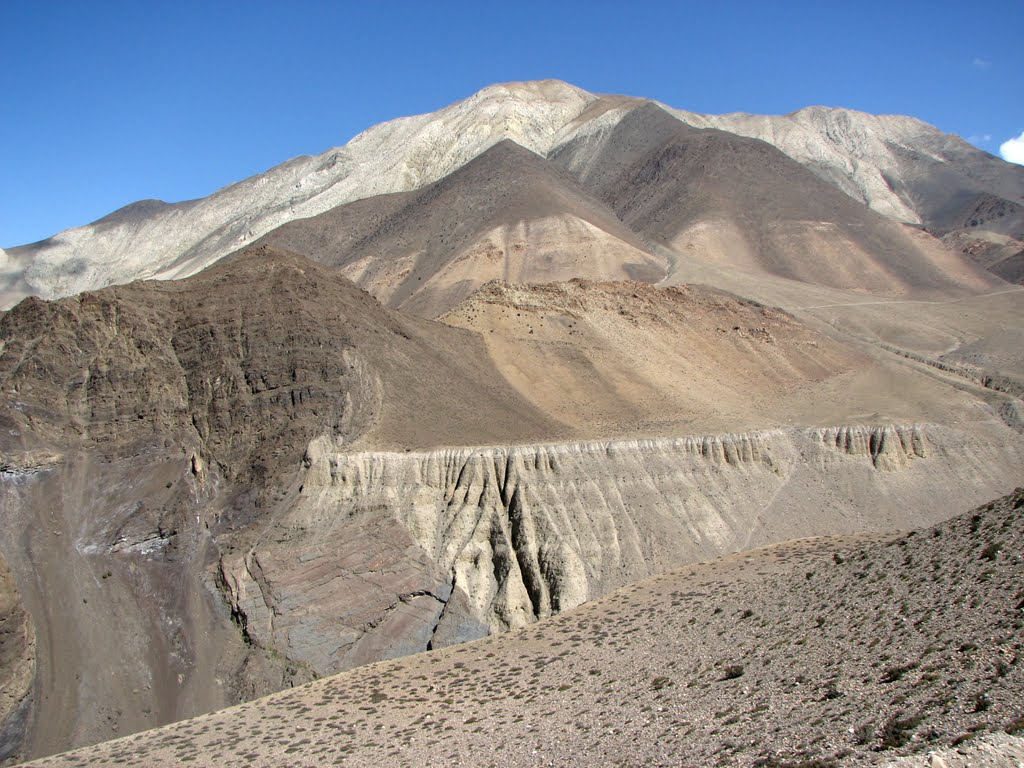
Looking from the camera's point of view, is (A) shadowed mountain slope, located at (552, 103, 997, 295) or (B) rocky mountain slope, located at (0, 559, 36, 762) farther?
(A) shadowed mountain slope, located at (552, 103, 997, 295)

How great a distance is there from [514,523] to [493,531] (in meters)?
0.84

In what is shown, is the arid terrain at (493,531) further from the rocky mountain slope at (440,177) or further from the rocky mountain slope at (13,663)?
the rocky mountain slope at (440,177)

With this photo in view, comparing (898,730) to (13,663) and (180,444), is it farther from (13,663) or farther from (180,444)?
(180,444)

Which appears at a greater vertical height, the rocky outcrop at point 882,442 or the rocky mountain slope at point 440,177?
the rocky mountain slope at point 440,177

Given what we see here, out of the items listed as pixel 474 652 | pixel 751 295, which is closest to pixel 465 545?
pixel 474 652

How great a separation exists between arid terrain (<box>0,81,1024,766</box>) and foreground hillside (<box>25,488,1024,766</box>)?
108 millimetres

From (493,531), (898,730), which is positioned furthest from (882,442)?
(898,730)

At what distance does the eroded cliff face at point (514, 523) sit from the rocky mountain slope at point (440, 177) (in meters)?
95.5

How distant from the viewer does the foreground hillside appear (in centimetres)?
1534

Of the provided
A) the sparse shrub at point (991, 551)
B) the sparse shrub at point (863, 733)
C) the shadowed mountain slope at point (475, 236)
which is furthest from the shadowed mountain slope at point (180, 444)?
the shadowed mountain slope at point (475, 236)

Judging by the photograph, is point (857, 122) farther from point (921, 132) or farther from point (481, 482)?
point (481, 482)

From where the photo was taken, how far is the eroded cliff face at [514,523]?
28.1 meters

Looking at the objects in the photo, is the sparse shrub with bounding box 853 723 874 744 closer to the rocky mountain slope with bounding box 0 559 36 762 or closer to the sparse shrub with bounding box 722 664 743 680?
the sparse shrub with bounding box 722 664 743 680

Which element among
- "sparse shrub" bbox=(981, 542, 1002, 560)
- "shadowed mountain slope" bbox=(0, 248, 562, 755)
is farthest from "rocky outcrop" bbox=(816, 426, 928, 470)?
"sparse shrub" bbox=(981, 542, 1002, 560)
